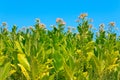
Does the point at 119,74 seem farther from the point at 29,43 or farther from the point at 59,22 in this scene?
the point at 59,22

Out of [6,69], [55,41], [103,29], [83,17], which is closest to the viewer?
[6,69]

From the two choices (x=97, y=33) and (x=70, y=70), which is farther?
(x=97, y=33)

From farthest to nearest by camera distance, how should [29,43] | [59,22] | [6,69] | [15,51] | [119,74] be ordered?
[59,22] < [15,51] < [119,74] < [29,43] < [6,69]

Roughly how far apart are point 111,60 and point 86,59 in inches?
20.4

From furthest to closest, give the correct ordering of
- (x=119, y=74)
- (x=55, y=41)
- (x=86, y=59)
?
(x=55, y=41)
(x=86, y=59)
(x=119, y=74)

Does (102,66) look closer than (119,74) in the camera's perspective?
Yes

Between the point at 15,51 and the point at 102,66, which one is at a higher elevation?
the point at 15,51

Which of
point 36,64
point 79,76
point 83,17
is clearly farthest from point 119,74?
point 83,17

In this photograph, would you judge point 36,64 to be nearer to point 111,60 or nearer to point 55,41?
point 111,60

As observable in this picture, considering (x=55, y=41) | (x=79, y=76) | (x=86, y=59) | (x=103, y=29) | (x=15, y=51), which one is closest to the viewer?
(x=79, y=76)

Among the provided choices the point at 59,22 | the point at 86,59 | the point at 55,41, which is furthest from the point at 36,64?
the point at 59,22

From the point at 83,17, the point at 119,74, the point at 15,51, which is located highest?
the point at 83,17

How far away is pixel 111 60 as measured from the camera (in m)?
4.88

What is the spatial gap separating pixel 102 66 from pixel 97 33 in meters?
6.80
